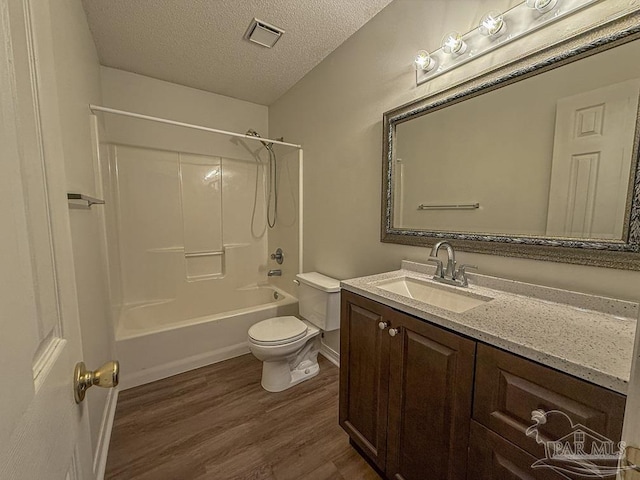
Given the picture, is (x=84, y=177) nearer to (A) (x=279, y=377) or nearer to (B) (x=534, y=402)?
(A) (x=279, y=377)

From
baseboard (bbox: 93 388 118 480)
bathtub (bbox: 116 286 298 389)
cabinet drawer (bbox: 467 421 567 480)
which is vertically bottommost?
baseboard (bbox: 93 388 118 480)

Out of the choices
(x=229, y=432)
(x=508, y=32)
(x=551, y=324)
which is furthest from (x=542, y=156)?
(x=229, y=432)

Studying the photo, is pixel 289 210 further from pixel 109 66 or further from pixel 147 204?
pixel 109 66


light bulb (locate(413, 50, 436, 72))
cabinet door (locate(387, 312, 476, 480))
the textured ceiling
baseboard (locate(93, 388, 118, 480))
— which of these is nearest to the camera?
cabinet door (locate(387, 312, 476, 480))

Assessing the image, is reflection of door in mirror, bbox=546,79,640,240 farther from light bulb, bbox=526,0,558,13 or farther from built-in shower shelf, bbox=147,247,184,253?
built-in shower shelf, bbox=147,247,184,253

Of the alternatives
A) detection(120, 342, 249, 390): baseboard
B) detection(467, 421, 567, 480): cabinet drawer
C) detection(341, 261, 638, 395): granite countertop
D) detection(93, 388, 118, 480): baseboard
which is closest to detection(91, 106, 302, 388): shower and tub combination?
detection(120, 342, 249, 390): baseboard

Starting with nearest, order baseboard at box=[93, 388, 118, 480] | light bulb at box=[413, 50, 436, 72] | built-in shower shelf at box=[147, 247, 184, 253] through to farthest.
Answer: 1. baseboard at box=[93, 388, 118, 480]
2. light bulb at box=[413, 50, 436, 72]
3. built-in shower shelf at box=[147, 247, 184, 253]

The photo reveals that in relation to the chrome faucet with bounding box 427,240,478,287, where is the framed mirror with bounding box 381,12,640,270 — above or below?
above

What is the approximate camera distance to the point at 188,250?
274 centimetres

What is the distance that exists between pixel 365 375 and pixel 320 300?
80 centimetres

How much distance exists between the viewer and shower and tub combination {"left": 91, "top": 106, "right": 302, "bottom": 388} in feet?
6.79

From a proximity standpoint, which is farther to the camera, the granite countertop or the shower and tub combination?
the shower and tub combination

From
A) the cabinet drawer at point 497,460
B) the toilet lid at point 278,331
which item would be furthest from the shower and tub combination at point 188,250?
the cabinet drawer at point 497,460

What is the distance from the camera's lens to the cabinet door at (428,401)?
2.79 feet
